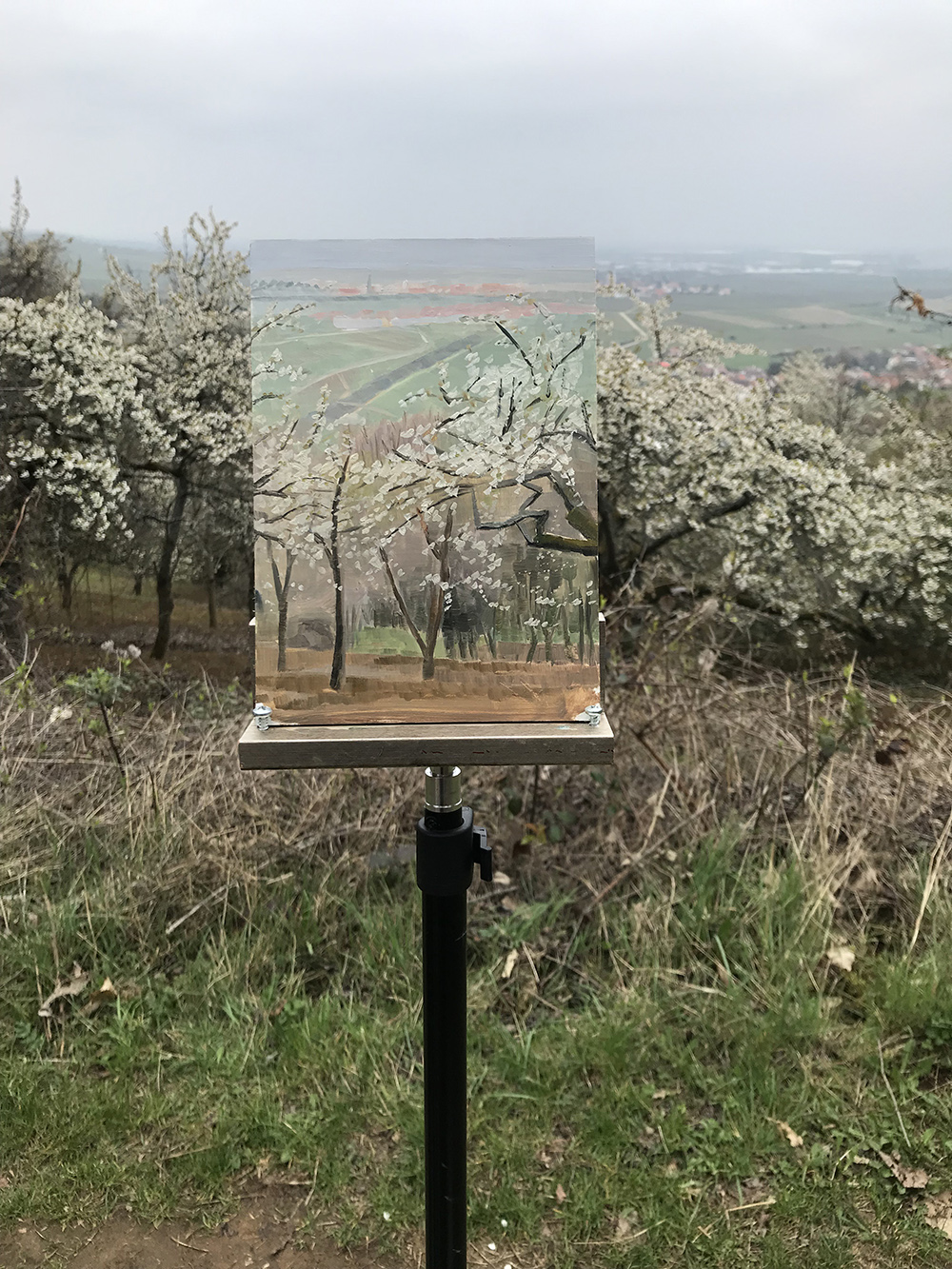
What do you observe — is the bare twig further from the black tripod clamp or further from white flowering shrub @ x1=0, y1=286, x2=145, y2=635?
white flowering shrub @ x1=0, y1=286, x2=145, y2=635

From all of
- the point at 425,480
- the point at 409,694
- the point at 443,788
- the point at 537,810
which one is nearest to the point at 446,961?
the point at 443,788

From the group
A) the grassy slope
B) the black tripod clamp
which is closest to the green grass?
the grassy slope

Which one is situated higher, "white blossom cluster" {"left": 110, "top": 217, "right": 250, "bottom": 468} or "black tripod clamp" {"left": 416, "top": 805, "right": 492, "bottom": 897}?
"white blossom cluster" {"left": 110, "top": 217, "right": 250, "bottom": 468}

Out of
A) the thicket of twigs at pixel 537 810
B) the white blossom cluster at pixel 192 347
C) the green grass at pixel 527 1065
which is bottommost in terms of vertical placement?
the green grass at pixel 527 1065

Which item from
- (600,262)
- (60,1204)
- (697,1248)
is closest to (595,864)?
(697,1248)

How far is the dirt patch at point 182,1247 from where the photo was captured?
6.49ft

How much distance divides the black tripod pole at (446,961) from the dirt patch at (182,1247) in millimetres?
764

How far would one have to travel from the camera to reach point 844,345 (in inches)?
175

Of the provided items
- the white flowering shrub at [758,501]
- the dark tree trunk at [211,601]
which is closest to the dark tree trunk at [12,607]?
the dark tree trunk at [211,601]

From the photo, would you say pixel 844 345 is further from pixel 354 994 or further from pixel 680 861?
pixel 354 994

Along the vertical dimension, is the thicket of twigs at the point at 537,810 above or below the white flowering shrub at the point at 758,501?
below

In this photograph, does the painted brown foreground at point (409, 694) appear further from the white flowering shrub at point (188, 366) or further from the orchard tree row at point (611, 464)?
the white flowering shrub at point (188, 366)

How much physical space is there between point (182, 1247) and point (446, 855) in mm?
1451

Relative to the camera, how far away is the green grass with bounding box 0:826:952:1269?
6.83ft
